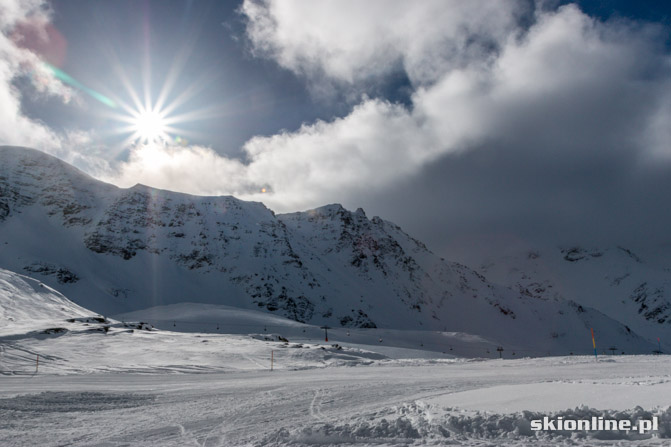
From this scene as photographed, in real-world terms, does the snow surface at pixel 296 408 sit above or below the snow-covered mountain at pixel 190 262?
below

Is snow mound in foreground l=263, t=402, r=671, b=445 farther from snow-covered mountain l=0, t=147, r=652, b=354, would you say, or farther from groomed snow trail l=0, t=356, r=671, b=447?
snow-covered mountain l=0, t=147, r=652, b=354

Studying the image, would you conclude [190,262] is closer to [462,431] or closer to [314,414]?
[314,414]

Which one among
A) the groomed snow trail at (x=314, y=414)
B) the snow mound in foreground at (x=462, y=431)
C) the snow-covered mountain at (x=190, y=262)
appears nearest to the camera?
the snow mound in foreground at (x=462, y=431)

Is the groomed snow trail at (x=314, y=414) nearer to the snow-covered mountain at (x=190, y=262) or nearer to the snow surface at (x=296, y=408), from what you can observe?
the snow surface at (x=296, y=408)

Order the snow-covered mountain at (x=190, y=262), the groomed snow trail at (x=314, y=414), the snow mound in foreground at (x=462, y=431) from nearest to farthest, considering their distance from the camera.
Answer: the snow mound in foreground at (x=462, y=431)
the groomed snow trail at (x=314, y=414)
the snow-covered mountain at (x=190, y=262)

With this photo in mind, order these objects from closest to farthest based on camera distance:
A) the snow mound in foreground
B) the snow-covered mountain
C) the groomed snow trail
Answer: the snow mound in foreground, the groomed snow trail, the snow-covered mountain

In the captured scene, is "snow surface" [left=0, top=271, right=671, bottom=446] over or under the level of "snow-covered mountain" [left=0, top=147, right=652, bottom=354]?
under

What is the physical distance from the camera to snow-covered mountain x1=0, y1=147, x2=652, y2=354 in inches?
4481

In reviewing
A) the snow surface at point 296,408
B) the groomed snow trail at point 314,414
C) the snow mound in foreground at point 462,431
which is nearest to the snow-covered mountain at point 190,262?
the snow surface at point 296,408

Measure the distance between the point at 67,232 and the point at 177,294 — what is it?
4088 centimetres

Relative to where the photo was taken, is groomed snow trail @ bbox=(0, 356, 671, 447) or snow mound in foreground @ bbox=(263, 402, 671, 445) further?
groomed snow trail @ bbox=(0, 356, 671, 447)

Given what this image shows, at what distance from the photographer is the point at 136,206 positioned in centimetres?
14612

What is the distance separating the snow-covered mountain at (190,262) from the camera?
114 metres

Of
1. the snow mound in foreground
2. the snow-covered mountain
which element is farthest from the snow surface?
the snow-covered mountain
